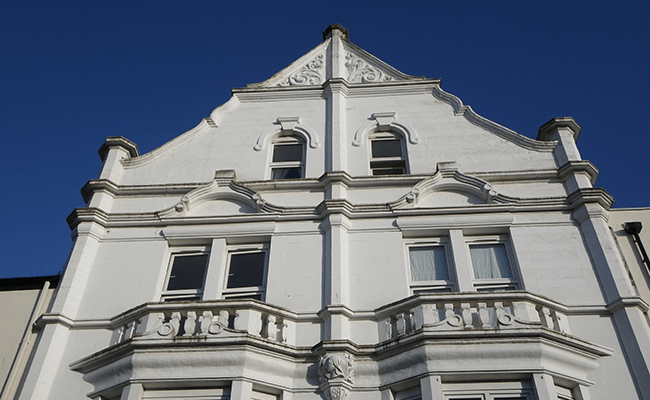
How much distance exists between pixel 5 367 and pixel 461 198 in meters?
9.06

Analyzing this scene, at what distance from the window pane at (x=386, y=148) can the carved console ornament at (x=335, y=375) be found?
6.16 m

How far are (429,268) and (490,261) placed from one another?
1.16 m

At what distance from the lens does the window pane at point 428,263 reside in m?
11.5

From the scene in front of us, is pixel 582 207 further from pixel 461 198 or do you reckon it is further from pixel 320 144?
pixel 320 144

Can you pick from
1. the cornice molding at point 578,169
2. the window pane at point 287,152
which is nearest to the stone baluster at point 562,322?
the cornice molding at point 578,169

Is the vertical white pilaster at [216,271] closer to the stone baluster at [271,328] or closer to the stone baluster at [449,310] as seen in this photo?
the stone baluster at [271,328]

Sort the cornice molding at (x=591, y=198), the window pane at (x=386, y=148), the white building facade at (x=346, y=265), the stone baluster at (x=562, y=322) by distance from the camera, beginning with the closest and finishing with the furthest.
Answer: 1. the white building facade at (x=346, y=265)
2. the stone baluster at (x=562, y=322)
3. the cornice molding at (x=591, y=198)
4. the window pane at (x=386, y=148)

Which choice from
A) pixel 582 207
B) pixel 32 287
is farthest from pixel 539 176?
pixel 32 287

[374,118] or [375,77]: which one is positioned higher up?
[375,77]

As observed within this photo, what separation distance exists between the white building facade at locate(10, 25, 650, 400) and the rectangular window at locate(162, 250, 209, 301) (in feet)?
0.13

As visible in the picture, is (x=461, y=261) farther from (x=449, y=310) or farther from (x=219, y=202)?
(x=219, y=202)

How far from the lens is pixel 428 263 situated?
38.7ft

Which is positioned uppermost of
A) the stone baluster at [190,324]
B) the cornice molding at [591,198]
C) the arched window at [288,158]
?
the arched window at [288,158]

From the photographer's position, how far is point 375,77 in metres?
16.8
